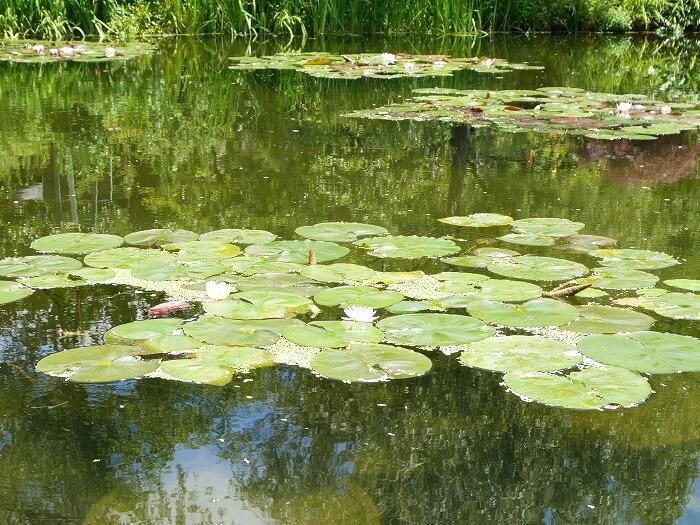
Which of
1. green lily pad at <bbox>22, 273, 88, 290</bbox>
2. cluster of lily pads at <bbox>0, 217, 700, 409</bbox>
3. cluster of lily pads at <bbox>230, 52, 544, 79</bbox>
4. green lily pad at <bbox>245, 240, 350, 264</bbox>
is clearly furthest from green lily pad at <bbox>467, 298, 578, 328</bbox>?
cluster of lily pads at <bbox>230, 52, 544, 79</bbox>

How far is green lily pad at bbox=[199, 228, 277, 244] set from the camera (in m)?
2.83

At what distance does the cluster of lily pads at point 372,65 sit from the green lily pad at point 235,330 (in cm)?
469

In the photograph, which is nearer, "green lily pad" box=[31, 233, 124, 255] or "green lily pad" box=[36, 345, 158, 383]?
"green lily pad" box=[36, 345, 158, 383]

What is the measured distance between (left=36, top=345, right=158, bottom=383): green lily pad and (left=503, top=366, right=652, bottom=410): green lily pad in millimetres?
767

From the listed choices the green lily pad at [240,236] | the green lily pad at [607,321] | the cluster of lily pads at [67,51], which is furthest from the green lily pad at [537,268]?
the cluster of lily pads at [67,51]

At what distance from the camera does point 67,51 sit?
313 inches

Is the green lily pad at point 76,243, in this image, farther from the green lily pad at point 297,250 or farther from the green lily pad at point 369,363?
the green lily pad at point 369,363

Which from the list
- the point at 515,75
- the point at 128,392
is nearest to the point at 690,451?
the point at 128,392

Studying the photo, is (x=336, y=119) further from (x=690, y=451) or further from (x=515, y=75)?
(x=690, y=451)

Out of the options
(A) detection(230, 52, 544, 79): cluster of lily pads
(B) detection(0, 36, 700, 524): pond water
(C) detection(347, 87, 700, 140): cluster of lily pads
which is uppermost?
(A) detection(230, 52, 544, 79): cluster of lily pads

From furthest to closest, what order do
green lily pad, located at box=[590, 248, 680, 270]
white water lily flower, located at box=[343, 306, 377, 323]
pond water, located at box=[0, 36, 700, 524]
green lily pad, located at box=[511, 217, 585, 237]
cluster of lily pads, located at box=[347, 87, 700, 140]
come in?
cluster of lily pads, located at box=[347, 87, 700, 140] < green lily pad, located at box=[511, 217, 585, 237] < green lily pad, located at box=[590, 248, 680, 270] < white water lily flower, located at box=[343, 306, 377, 323] < pond water, located at box=[0, 36, 700, 524]

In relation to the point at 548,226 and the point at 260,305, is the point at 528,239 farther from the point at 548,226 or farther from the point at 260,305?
the point at 260,305

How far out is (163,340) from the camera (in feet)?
6.84

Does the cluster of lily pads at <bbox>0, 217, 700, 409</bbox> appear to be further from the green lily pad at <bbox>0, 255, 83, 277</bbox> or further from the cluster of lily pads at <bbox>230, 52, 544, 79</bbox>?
the cluster of lily pads at <bbox>230, 52, 544, 79</bbox>
